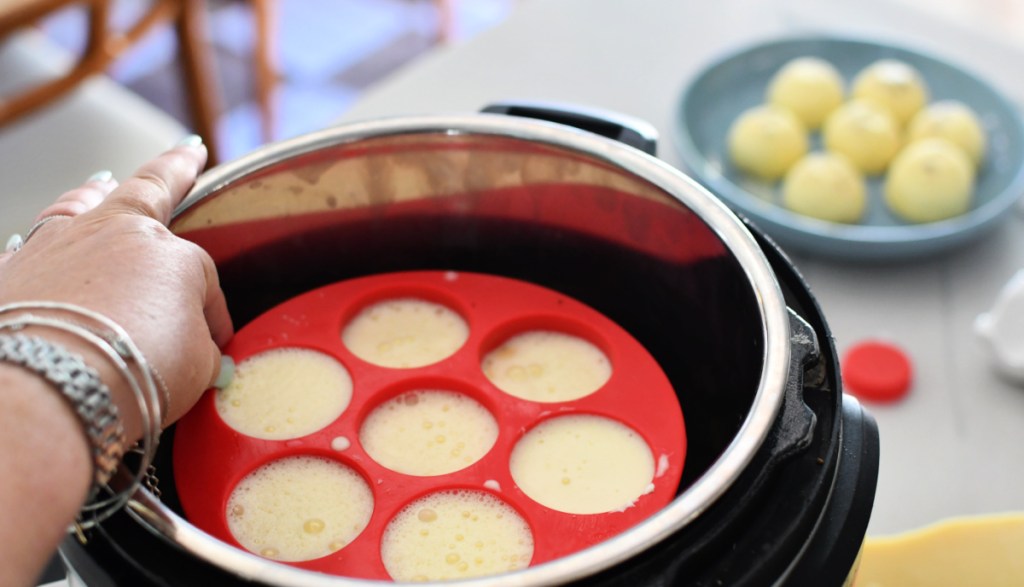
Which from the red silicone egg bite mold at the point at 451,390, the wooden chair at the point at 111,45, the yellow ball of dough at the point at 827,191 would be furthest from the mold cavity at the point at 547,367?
the wooden chair at the point at 111,45

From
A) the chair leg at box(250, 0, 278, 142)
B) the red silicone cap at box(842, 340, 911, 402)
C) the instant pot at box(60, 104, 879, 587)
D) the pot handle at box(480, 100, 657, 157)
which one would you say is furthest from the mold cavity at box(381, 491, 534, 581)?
the chair leg at box(250, 0, 278, 142)

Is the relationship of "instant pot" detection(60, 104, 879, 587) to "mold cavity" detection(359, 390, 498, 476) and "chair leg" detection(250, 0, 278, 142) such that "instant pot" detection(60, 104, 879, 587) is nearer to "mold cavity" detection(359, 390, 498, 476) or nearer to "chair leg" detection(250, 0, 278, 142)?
"mold cavity" detection(359, 390, 498, 476)

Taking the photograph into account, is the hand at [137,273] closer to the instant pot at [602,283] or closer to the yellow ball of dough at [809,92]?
the instant pot at [602,283]

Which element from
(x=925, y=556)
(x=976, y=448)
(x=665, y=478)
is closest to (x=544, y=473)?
(x=665, y=478)

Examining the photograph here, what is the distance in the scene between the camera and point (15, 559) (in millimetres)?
357

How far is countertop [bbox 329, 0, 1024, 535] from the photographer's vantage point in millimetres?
695

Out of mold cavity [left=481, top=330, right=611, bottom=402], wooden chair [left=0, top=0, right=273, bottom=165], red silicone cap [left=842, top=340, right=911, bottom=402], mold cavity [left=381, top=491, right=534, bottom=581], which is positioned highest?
mold cavity [left=481, top=330, right=611, bottom=402]

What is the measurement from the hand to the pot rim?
0.12 ft

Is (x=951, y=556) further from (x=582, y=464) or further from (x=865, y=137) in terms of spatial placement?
(x=865, y=137)

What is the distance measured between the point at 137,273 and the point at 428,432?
189mm

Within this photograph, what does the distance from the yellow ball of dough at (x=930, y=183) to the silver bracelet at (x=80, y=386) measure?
0.73 metres

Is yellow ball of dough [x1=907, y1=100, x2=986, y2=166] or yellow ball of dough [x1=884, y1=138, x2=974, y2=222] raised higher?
yellow ball of dough [x1=907, y1=100, x2=986, y2=166]

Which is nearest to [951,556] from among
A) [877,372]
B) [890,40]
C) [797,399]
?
[877,372]

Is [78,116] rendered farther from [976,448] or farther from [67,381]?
[976,448]
